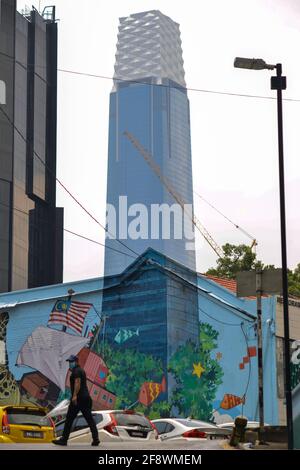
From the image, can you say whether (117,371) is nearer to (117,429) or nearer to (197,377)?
(197,377)

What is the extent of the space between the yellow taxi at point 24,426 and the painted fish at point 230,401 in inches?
640

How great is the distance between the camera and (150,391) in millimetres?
38438

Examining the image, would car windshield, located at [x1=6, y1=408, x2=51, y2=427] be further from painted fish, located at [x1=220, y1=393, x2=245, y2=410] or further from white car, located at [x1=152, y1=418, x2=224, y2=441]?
painted fish, located at [x1=220, y1=393, x2=245, y2=410]

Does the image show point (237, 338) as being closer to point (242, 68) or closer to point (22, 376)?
point (22, 376)

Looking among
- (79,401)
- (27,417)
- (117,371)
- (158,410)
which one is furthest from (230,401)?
(79,401)

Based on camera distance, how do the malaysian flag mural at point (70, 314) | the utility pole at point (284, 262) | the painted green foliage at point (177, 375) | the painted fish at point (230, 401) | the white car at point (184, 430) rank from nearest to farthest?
the utility pole at point (284, 262), the white car at point (184, 430), the painted fish at point (230, 401), the painted green foliage at point (177, 375), the malaysian flag mural at point (70, 314)

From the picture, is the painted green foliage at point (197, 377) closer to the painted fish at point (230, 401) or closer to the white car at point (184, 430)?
the painted fish at point (230, 401)

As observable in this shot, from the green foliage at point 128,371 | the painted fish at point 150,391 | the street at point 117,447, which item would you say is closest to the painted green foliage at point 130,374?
the green foliage at point 128,371

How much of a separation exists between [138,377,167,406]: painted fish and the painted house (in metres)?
0.05

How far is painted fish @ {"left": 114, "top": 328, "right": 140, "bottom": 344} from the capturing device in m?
40.0

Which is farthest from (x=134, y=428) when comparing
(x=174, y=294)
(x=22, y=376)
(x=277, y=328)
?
(x=22, y=376)

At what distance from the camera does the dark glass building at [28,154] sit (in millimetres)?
111438

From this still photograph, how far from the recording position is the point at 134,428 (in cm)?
2228
